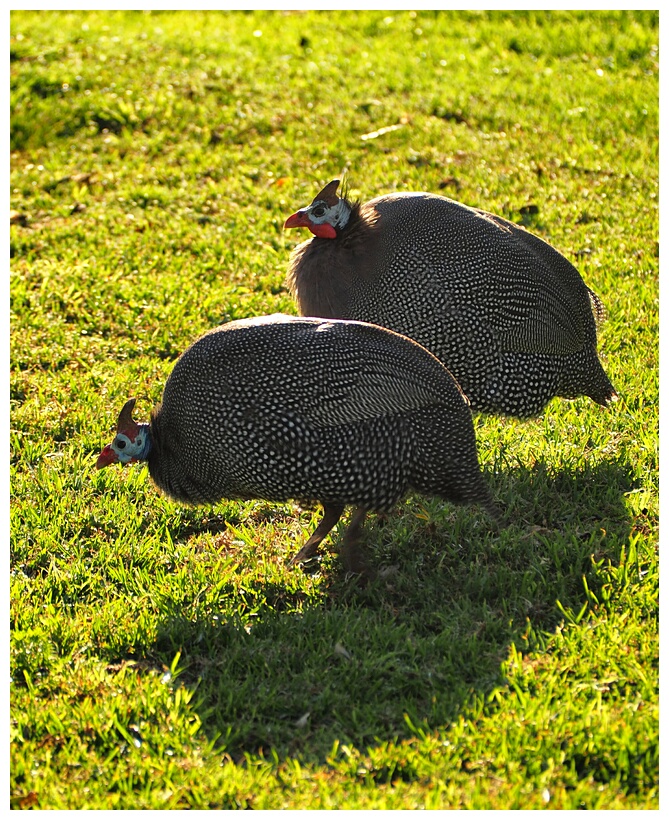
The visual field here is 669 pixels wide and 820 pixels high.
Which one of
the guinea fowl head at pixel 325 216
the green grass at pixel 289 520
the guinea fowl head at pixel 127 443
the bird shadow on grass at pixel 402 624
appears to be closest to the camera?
the green grass at pixel 289 520

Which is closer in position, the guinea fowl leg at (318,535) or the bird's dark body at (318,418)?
the bird's dark body at (318,418)

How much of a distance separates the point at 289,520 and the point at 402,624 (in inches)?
38.5

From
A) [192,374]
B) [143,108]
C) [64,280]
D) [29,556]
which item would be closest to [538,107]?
[143,108]

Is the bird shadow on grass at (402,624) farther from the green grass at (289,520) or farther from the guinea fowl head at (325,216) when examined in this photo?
the guinea fowl head at (325,216)

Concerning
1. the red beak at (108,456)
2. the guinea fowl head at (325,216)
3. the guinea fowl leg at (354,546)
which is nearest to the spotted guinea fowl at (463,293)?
the guinea fowl head at (325,216)

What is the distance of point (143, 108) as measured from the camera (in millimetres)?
8305

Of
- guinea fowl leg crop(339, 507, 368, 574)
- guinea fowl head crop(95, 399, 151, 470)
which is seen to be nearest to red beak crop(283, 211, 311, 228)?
guinea fowl head crop(95, 399, 151, 470)

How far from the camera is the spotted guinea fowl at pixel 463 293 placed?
474 cm

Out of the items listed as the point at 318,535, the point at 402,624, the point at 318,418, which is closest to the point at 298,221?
the point at 318,418

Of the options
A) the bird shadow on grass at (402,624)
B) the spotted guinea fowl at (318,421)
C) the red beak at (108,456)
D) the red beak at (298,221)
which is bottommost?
the bird shadow on grass at (402,624)

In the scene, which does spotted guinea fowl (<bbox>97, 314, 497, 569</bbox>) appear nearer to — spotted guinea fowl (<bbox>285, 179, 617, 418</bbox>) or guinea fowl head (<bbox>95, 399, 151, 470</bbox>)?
guinea fowl head (<bbox>95, 399, 151, 470</bbox>)

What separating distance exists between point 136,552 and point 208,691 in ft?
2.93

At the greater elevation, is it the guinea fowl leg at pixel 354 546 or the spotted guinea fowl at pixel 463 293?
the spotted guinea fowl at pixel 463 293

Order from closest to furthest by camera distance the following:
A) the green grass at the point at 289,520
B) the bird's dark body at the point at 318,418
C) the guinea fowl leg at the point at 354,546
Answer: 1. the green grass at the point at 289,520
2. the bird's dark body at the point at 318,418
3. the guinea fowl leg at the point at 354,546
